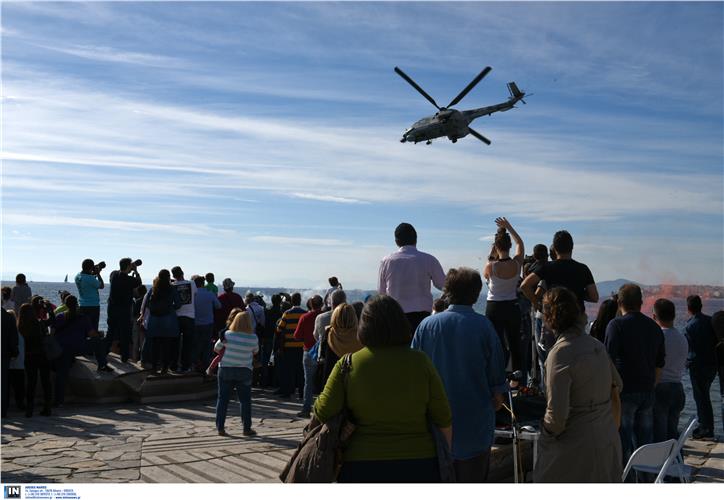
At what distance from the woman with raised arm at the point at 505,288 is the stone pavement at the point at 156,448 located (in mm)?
1331

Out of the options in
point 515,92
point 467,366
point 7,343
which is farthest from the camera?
point 515,92

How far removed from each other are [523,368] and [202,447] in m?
3.40

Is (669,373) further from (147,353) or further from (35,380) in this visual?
(147,353)

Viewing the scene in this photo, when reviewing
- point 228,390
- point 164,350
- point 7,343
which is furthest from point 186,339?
point 228,390

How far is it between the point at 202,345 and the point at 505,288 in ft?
22.3

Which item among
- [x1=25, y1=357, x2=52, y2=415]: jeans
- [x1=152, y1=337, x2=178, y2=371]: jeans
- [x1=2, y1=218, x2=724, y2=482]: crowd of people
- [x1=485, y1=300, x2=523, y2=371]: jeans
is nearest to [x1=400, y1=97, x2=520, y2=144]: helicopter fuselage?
[x1=2, y1=218, x2=724, y2=482]: crowd of people

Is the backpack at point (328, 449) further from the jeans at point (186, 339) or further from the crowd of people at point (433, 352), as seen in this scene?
the jeans at point (186, 339)

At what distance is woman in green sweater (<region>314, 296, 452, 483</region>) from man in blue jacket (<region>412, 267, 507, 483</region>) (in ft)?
2.43

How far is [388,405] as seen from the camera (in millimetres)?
3775

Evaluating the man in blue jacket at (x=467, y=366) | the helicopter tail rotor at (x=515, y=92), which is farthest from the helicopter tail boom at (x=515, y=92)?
the man in blue jacket at (x=467, y=366)

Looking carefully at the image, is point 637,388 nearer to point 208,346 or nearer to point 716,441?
point 716,441

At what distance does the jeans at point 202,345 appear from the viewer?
12.7 meters

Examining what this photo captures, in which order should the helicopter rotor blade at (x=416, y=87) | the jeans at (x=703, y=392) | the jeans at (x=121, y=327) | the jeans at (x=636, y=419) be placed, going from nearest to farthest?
1. the jeans at (x=636, y=419)
2. the jeans at (x=703, y=392)
3. the jeans at (x=121, y=327)
4. the helicopter rotor blade at (x=416, y=87)

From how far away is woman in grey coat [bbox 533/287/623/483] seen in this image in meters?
4.36
